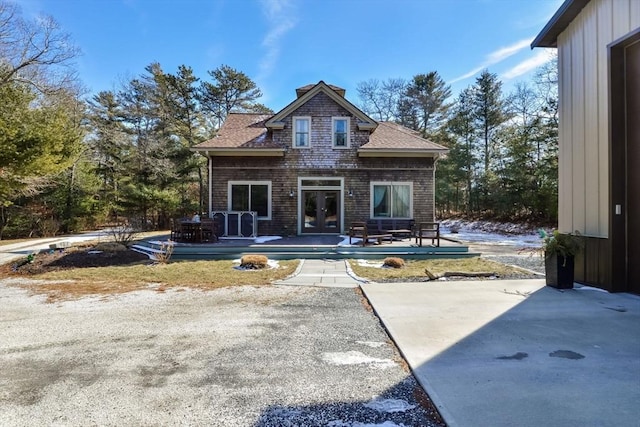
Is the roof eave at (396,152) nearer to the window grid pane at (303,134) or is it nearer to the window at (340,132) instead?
the window at (340,132)

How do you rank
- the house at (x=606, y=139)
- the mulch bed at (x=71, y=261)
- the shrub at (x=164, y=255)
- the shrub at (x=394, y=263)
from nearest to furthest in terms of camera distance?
1. the house at (x=606, y=139)
2. the shrub at (x=394, y=263)
3. the mulch bed at (x=71, y=261)
4. the shrub at (x=164, y=255)

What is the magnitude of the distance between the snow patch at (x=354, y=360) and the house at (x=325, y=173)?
1076cm

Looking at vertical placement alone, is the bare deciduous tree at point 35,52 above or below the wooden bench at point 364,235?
above

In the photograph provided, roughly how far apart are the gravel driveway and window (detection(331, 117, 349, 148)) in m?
9.72

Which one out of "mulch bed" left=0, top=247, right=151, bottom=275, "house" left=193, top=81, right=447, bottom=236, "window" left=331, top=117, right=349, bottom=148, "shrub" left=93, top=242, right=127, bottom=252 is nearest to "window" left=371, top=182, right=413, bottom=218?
"house" left=193, top=81, right=447, bottom=236

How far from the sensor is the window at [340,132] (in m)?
14.3

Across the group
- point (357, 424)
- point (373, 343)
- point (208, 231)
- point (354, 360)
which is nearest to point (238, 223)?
point (208, 231)

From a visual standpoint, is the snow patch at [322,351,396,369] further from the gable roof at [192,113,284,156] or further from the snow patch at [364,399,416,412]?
the gable roof at [192,113,284,156]

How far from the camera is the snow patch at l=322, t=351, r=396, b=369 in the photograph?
336 cm

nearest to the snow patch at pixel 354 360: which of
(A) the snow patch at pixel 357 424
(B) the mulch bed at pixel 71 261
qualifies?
(A) the snow patch at pixel 357 424

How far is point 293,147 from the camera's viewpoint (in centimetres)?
1422

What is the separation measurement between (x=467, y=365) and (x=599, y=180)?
495cm

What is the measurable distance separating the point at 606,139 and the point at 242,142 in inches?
458

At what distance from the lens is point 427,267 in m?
8.91
